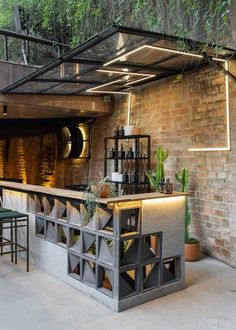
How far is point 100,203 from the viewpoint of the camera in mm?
3088

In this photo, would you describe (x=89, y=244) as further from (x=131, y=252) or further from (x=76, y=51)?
(x=76, y=51)

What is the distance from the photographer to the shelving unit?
5.66 meters

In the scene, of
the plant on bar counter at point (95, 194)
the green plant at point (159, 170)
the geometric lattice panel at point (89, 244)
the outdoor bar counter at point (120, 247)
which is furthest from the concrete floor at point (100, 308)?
the green plant at point (159, 170)

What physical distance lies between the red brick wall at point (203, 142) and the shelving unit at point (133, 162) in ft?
0.82

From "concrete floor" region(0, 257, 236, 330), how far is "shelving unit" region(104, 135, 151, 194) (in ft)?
7.06

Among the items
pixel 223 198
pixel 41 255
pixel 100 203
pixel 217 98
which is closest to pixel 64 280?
pixel 41 255

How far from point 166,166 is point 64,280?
8.35 ft

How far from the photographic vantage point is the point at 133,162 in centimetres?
600

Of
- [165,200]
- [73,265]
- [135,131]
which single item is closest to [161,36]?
[165,200]

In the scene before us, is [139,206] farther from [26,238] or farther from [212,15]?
[212,15]

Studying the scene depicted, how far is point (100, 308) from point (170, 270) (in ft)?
3.01

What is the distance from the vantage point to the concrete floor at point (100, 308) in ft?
8.99

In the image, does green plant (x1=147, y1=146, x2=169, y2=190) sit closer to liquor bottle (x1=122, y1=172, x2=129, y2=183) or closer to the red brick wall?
the red brick wall

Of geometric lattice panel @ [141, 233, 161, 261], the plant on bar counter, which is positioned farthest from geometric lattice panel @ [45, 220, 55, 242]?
geometric lattice panel @ [141, 233, 161, 261]
